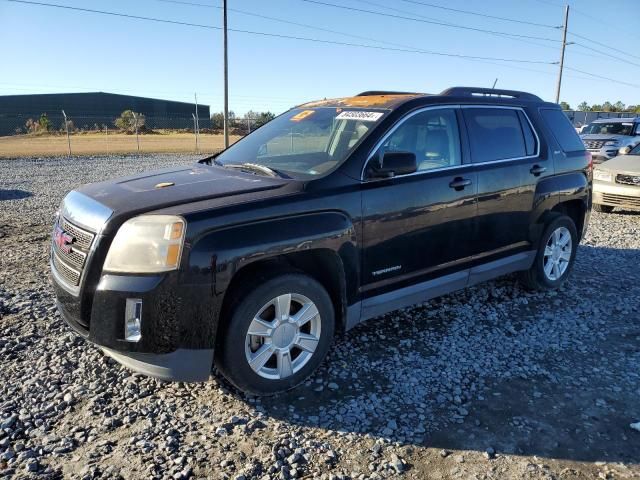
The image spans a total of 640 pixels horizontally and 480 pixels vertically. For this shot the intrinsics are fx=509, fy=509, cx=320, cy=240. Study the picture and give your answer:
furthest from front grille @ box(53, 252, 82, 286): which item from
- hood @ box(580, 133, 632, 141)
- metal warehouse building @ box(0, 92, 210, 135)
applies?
metal warehouse building @ box(0, 92, 210, 135)

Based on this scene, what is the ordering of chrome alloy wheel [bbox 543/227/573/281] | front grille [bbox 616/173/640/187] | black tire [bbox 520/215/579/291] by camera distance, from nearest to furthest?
black tire [bbox 520/215/579/291], chrome alloy wheel [bbox 543/227/573/281], front grille [bbox 616/173/640/187]

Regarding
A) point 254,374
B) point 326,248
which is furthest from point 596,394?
point 254,374

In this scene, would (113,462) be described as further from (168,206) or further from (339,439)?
(168,206)

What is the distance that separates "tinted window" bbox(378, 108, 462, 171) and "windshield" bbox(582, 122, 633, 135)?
626 inches

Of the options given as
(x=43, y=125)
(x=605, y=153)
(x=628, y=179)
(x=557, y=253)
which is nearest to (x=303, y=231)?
(x=557, y=253)

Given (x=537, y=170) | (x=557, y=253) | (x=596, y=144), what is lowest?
(x=557, y=253)

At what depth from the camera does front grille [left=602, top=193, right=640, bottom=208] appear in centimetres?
962

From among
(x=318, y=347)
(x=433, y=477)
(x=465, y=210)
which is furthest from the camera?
(x=465, y=210)

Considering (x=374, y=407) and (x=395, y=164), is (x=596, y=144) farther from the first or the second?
(x=374, y=407)

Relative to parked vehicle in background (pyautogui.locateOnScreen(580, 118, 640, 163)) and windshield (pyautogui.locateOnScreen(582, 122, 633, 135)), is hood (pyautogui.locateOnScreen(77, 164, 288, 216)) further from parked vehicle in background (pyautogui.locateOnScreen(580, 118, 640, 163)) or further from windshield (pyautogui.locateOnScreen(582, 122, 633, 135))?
windshield (pyautogui.locateOnScreen(582, 122, 633, 135))

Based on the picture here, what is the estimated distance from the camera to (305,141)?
4340mm

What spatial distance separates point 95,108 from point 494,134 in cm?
7043

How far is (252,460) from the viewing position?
2.75 metres

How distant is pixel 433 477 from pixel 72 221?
267 centimetres
